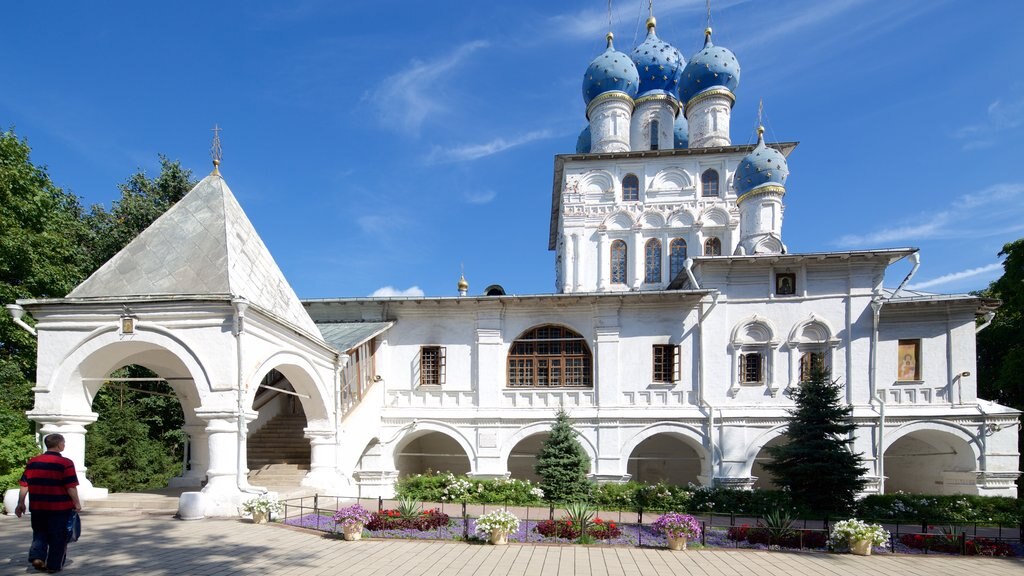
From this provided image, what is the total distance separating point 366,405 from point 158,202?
43.8 ft

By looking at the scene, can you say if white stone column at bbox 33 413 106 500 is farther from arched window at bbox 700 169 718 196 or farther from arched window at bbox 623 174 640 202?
arched window at bbox 700 169 718 196

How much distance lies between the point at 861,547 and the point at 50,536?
39.8 ft

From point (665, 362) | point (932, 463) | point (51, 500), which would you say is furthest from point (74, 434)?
point (932, 463)

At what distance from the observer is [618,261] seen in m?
24.9

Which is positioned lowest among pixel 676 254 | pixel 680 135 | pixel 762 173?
pixel 676 254

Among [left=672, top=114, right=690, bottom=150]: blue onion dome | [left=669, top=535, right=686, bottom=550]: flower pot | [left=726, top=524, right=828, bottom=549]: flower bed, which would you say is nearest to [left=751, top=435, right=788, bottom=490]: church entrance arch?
[left=726, top=524, right=828, bottom=549]: flower bed

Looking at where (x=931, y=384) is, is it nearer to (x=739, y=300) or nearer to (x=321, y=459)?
(x=739, y=300)

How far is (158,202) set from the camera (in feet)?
74.7

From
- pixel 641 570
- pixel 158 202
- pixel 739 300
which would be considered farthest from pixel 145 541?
pixel 158 202

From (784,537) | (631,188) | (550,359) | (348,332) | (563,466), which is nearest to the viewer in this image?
(784,537)

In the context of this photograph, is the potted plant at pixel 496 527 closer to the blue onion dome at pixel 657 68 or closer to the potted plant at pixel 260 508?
the potted plant at pixel 260 508

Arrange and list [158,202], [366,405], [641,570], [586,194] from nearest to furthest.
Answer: [641,570] → [366,405] → [158,202] → [586,194]

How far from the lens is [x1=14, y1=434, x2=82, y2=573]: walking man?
21.7ft

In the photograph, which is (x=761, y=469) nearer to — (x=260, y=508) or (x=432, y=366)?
(x=432, y=366)
